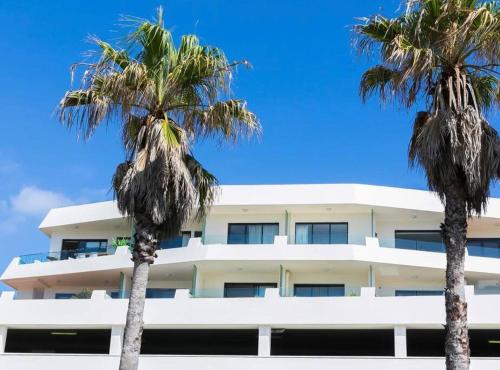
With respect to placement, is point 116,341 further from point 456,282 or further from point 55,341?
point 456,282

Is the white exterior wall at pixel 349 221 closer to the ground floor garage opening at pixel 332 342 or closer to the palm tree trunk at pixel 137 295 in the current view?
the ground floor garage opening at pixel 332 342

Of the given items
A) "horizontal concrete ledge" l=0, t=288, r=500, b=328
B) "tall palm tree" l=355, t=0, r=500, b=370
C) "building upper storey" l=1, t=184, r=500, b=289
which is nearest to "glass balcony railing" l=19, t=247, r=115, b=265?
"building upper storey" l=1, t=184, r=500, b=289

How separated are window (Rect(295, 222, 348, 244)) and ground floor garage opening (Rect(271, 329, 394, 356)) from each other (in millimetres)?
4277

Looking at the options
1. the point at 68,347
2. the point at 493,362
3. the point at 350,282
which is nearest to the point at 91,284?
the point at 68,347

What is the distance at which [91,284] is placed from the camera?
39719 millimetres

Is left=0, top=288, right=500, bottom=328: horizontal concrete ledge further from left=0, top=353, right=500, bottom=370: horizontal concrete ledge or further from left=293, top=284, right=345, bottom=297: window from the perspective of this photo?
left=293, top=284, right=345, bottom=297: window

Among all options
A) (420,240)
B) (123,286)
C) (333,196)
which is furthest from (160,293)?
(420,240)

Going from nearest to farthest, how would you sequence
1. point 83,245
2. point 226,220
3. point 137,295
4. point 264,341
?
point 137,295 < point 264,341 < point 226,220 < point 83,245

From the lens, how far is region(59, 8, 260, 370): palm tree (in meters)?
18.9

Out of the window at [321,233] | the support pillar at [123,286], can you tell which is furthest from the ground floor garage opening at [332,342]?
the support pillar at [123,286]

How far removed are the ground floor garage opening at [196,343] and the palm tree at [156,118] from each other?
15.8 m

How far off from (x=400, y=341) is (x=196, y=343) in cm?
1042

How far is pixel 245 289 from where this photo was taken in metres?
36.2

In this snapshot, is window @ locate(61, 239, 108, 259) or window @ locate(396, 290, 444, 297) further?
window @ locate(61, 239, 108, 259)
